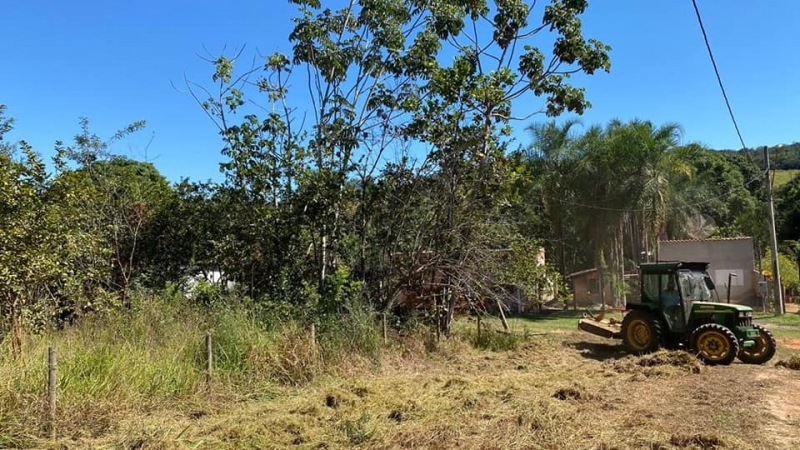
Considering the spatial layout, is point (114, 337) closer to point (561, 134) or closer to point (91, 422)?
point (91, 422)

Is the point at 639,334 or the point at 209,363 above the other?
the point at 209,363

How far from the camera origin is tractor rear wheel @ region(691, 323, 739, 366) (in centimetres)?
1112

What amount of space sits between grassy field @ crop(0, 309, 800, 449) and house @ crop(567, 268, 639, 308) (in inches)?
690

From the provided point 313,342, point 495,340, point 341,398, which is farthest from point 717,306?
point 341,398

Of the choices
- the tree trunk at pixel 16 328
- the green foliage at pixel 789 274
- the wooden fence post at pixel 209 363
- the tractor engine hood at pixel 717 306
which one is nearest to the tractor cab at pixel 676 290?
the tractor engine hood at pixel 717 306

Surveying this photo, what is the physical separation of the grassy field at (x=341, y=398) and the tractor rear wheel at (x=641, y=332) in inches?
63.4

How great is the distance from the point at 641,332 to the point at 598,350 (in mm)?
1382

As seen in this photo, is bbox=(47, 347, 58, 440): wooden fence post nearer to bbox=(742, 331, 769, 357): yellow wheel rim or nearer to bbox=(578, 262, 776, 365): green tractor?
bbox=(578, 262, 776, 365): green tractor

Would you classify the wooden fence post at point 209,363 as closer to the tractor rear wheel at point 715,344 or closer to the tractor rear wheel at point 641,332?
the tractor rear wheel at point 715,344

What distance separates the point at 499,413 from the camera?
22.6ft

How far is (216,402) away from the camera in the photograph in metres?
7.25

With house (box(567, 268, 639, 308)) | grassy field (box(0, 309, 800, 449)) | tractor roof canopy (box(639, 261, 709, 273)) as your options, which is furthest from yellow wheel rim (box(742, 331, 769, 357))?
house (box(567, 268, 639, 308))

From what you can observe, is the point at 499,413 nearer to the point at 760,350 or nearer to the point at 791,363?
the point at 791,363

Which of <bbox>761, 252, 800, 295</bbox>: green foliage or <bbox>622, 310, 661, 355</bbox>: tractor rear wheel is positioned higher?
<bbox>761, 252, 800, 295</bbox>: green foliage
